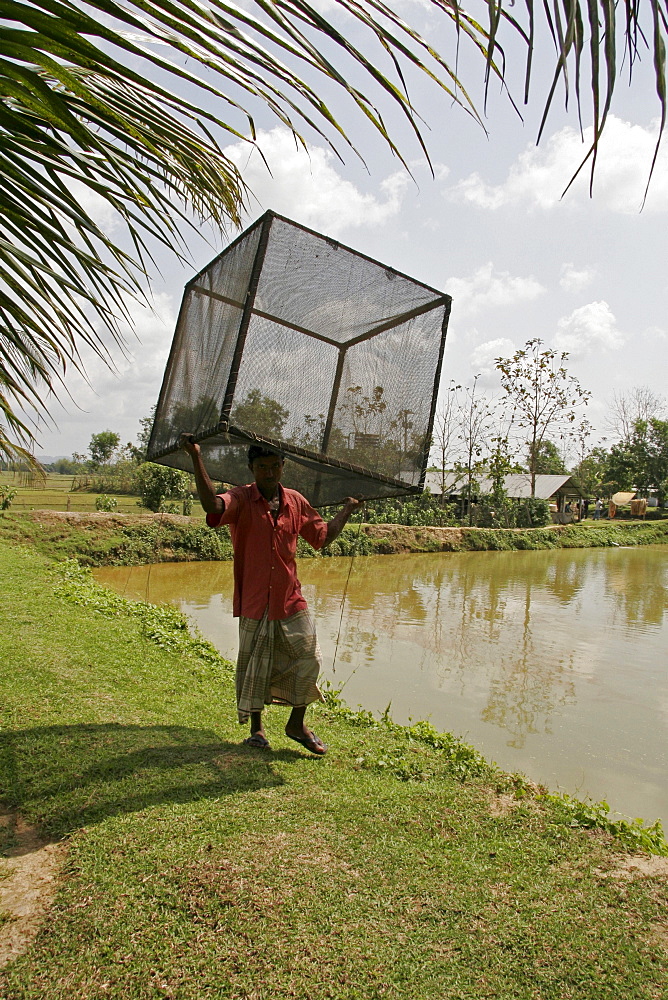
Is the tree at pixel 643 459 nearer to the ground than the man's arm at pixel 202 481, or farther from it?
farther from it

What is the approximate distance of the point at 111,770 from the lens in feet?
9.41

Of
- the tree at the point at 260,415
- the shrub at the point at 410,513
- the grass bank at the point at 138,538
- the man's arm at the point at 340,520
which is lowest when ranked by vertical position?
the grass bank at the point at 138,538

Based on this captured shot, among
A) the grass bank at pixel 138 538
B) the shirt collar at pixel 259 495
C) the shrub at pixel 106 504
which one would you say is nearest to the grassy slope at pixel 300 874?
the shirt collar at pixel 259 495

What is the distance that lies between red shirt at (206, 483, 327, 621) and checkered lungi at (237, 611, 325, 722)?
63mm

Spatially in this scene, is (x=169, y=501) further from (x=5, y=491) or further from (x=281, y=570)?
(x=281, y=570)

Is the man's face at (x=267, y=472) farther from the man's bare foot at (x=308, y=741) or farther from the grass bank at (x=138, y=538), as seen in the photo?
the grass bank at (x=138, y=538)

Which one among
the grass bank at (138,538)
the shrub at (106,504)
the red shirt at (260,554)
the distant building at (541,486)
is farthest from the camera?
the distant building at (541,486)

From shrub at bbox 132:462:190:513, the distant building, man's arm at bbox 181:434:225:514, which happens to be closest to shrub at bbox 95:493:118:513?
shrub at bbox 132:462:190:513

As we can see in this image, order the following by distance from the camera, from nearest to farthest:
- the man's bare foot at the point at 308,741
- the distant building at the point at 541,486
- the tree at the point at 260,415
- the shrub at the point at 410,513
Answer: the tree at the point at 260,415 < the man's bare foot at the point at 308,741 < the shrub at the point at 410,513 < the distant building at the point at 541,486

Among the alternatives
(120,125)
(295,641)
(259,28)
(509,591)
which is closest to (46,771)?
(295,641)

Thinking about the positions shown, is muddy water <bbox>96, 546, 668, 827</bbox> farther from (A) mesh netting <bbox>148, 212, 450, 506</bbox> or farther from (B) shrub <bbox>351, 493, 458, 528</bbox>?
(B) shrub <bbox>351, 493, 458, 528</bbox>

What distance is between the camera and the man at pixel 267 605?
3.22m

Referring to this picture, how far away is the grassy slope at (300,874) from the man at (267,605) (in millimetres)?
361

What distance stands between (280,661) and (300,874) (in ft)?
3.86
